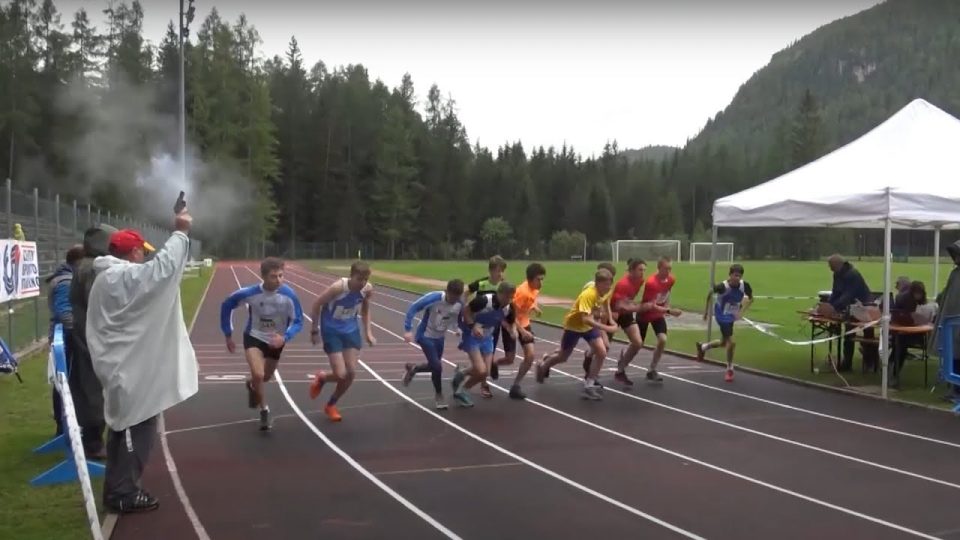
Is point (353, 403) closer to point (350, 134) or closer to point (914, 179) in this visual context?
point (914, 179)

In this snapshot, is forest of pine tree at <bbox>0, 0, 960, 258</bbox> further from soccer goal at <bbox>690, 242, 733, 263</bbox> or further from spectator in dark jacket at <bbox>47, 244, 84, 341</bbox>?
spectator in dark jacket at <bbox>47, 244, 84, 341</bbox>

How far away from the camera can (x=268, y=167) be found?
272ft

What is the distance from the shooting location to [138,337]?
6391 mm

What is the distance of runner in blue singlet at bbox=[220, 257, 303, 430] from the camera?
32.9 feet

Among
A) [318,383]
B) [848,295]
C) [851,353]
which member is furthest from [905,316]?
[318,383]

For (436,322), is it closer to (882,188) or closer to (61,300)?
(61,300)

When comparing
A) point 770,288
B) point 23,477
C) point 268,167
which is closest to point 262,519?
point 23,477

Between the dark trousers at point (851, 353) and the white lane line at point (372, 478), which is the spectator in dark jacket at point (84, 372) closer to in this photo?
the white lane line at point (372, 478)

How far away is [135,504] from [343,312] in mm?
4221

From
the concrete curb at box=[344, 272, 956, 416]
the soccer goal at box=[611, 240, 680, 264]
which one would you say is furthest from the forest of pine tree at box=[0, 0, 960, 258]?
the concrete curb at box=[344, 272, 956, 416]

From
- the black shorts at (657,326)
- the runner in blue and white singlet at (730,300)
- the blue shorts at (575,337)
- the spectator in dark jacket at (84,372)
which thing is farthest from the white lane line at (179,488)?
the runner in blue and white singlet at (730,300)

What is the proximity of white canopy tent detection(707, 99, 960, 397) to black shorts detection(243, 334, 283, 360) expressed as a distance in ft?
25.9

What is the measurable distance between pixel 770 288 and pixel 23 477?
121 ft

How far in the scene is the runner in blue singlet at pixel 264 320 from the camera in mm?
10023
